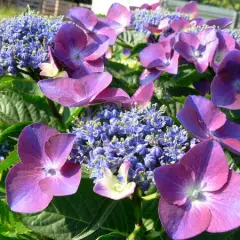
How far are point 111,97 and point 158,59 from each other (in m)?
0.44

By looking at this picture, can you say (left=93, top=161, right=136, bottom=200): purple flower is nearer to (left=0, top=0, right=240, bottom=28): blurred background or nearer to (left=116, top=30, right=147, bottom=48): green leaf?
(left=116, top=30, right=147, bottom=48): green leaf

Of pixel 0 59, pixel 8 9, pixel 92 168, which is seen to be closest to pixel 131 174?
pixel 92 168

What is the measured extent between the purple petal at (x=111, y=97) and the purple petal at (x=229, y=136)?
16 centimetres

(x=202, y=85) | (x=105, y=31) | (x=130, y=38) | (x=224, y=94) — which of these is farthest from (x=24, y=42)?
(x=130, y=38)

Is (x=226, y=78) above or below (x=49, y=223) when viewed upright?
above

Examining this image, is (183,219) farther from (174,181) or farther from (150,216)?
(150,216)

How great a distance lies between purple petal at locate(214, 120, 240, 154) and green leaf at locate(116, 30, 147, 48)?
34.8 inches

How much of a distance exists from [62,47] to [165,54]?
11.9 inches

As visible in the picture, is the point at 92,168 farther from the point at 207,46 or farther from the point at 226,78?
the point at 207,46

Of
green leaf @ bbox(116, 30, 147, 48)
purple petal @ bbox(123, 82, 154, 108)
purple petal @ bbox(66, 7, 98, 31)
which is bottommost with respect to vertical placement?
green leaf @ bbox(116, 30, 147, 48)

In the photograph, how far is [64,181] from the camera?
775 millimetres

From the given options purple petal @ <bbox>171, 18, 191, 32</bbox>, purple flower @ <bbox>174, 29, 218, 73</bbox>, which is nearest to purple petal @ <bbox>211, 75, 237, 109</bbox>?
purple flower @ <bbox>174, 29, 218, 73</bbox>

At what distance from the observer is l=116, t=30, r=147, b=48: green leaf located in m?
1.75

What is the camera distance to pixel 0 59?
3.87ft
